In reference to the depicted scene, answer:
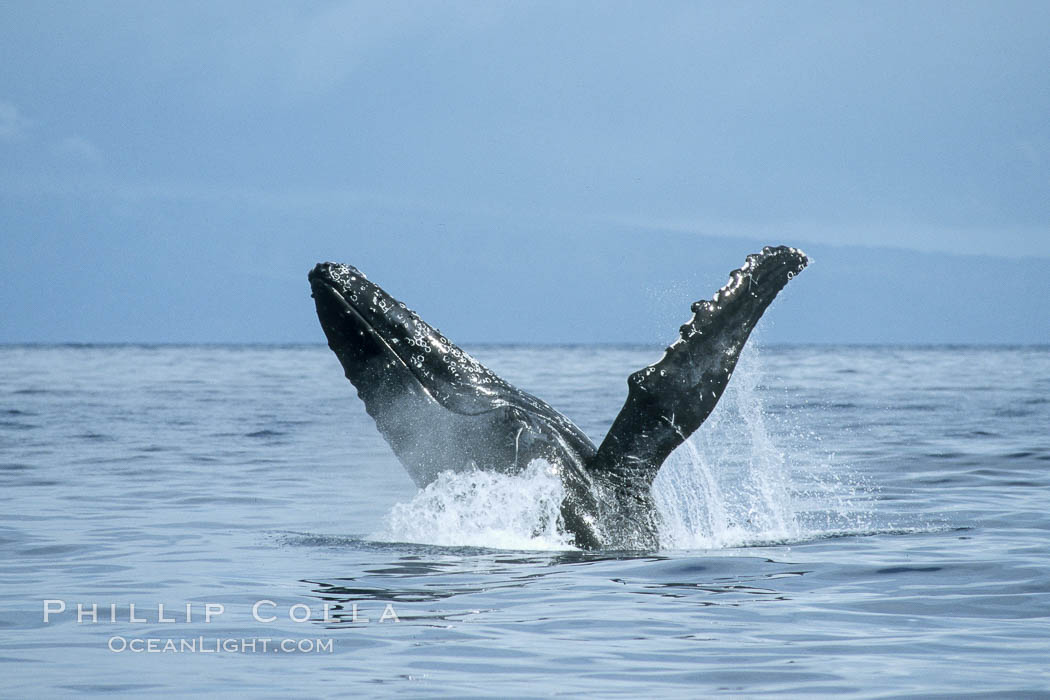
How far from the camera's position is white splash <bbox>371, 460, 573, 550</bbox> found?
344 inches

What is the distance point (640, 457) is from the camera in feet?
28.4

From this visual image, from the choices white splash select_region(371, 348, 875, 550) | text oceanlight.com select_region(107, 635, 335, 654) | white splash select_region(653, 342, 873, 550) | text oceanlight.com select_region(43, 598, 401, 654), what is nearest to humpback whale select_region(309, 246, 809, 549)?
white splash select_region(371, 348, 875, 550)

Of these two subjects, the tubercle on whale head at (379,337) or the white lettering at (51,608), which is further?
the tubercle on whale head at (379,337)

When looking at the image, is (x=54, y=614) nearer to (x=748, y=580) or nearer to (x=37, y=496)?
(x=748, y=580)

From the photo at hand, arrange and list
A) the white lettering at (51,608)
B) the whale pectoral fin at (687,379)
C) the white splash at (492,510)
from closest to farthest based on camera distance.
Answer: the white lettering at (51,608) → the whale pectoral fin at (687,379) → the white splash at (492,510)

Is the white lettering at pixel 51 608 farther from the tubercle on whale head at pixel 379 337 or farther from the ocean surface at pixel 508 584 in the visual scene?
the tubercle on whale head at pixel 379 337

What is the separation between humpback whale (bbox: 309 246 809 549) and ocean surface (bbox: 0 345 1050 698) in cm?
20

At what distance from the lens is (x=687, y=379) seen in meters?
8.49

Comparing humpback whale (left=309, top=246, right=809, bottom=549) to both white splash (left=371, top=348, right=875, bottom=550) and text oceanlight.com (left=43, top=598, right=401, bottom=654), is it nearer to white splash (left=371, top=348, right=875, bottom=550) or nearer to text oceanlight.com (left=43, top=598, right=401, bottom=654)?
white splash (left=371, top=348, right=875, bottom=550)

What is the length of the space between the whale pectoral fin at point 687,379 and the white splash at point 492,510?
38 cm

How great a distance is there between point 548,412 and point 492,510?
743mm

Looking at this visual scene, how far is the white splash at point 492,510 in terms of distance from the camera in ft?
28.6

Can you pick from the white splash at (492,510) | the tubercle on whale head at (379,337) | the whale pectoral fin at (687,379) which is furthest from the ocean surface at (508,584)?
the tubercle on whale head at (379,337)

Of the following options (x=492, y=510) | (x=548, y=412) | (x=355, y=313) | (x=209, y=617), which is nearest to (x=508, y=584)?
(x=492, y=510)
